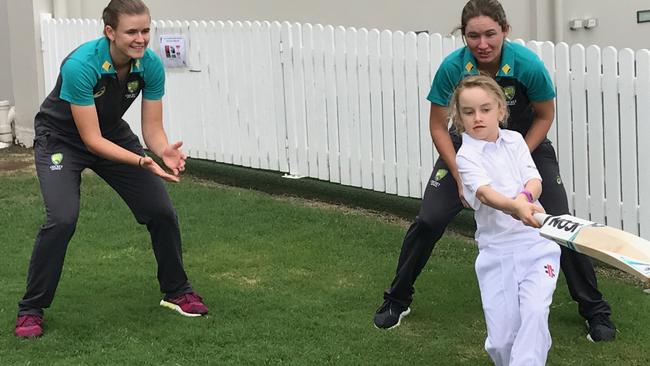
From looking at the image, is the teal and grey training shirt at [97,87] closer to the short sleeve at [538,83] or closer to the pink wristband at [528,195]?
the short sleeve at [538,83]

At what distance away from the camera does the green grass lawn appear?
16.9 feet

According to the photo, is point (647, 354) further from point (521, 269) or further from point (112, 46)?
point (112, 46)

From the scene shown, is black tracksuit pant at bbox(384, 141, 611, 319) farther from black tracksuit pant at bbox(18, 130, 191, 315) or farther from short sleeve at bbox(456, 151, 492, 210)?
black tracksuit pant at bbox(18, 130, 191, 315)

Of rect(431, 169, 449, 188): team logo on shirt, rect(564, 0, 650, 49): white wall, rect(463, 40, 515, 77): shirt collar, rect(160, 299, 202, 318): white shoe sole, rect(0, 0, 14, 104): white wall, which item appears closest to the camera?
rect(463, 40, 515, 77): shirt collar

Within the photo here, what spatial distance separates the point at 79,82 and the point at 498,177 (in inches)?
89.6

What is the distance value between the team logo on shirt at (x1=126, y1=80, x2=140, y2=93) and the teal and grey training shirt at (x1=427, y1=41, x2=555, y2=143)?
5.39 ft

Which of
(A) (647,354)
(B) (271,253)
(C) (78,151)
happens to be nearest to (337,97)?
(B) (271,253)

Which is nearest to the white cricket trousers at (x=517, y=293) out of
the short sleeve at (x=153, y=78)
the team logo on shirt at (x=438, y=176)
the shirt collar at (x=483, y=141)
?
the shirt collar at (x=483, y=141)

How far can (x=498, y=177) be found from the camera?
4.39 meters

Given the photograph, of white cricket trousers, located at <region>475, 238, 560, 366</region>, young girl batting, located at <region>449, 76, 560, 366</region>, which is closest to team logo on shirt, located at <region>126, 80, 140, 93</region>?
young girl batting, located at <region>449, 76, 560, 366</region>

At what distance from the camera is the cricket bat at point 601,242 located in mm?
3719

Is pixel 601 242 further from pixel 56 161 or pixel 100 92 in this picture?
pixel 56 161

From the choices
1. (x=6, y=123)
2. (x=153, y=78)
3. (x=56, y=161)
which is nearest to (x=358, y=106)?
(x=153, y=78)

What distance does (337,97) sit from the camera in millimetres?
8859
